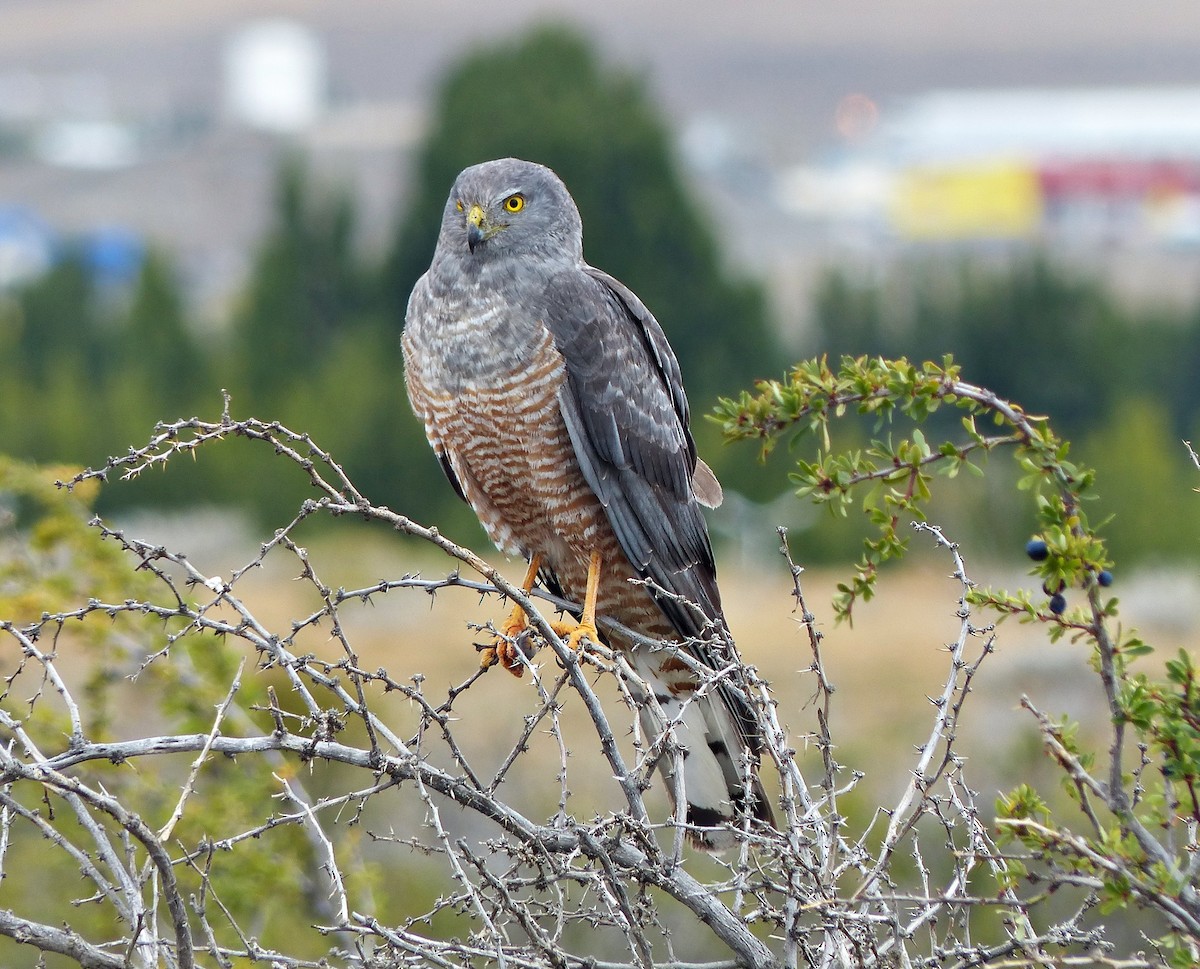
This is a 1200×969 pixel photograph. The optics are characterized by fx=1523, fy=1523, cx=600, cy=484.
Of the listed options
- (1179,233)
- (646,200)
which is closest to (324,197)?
(646,200)

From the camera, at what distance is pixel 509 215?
15.9ft

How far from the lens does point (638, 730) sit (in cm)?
296

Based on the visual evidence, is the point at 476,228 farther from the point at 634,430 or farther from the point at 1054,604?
the point at 1054,604

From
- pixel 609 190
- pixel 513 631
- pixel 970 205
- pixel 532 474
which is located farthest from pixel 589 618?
pixel 970 205

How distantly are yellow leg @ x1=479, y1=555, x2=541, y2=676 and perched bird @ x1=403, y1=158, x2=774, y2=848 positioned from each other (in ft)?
0.03

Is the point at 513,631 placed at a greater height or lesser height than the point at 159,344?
greater

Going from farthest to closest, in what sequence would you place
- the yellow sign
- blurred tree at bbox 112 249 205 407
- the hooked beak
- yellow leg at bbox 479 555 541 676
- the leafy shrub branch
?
the yellow sign < blurred tree at bbox 112 249 205 407 < the hooked beak < yellow leg at bbox 479 555 541 676 < the leafy shrub branch

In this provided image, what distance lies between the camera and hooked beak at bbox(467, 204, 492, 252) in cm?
473

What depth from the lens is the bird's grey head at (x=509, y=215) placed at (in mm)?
4809

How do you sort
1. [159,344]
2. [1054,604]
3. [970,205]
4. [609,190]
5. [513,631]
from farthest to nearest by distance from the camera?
[970,205]
[609,190]
[159,344]
[513,631]
[1054,604]

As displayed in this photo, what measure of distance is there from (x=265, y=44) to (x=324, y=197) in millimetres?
124979

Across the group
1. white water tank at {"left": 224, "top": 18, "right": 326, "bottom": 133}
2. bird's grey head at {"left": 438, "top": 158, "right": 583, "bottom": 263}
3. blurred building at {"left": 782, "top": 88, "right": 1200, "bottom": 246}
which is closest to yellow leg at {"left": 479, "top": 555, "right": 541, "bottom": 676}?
bird's grey head at {"left": 438, "top": 158, "right": 583, "bottom": 263}

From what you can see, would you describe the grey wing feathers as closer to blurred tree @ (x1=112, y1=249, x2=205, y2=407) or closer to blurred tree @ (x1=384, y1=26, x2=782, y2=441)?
blurred tree @ (x1=384, y1=26, x2=782, y2=441)

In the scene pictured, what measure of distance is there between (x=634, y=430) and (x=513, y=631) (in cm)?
74
